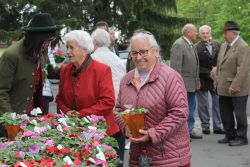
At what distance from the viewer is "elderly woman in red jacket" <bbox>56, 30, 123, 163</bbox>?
4.46 meters

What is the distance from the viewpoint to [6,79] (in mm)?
4398

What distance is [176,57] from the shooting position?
8594mm

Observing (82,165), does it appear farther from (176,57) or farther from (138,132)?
(176,57)

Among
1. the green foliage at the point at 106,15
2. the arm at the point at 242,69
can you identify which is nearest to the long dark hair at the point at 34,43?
the arm at the point at 242,69

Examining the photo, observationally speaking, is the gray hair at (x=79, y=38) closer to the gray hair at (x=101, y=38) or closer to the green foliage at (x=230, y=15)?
the gray hair at (x=101, y=38)

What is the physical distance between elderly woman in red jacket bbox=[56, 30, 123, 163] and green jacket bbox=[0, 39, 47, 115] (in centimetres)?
34

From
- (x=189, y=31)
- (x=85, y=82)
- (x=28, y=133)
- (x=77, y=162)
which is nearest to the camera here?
(x=77, y=162)

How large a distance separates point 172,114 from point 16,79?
1.49 meters

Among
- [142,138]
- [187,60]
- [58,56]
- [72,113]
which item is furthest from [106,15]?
[142,138]

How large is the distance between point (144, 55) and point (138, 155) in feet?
2.53

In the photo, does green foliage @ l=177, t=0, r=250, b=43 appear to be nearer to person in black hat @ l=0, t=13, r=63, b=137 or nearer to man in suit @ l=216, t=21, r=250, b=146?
man in suit @ l=216, t=21, r=250, b=146

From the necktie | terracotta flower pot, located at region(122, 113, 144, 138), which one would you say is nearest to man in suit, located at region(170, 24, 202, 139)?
the necktie

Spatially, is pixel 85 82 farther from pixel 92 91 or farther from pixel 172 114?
pixel 172 114

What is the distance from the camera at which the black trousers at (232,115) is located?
8383mm
